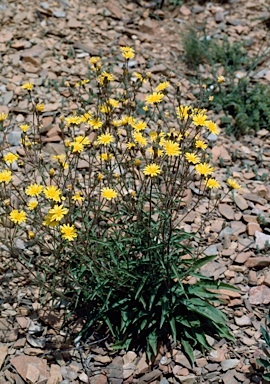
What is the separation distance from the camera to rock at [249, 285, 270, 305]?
3.77 meters

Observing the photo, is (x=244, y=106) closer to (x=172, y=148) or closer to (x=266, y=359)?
(x=172, y=148)

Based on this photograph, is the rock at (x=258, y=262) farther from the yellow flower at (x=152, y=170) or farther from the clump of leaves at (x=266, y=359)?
the yellow flower at (x=152, y=170)

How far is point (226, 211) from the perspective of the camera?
173 inches

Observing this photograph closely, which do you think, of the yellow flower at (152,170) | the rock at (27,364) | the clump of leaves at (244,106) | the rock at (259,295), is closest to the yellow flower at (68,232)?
the yellow flower at (152,170)

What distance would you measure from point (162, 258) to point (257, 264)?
39.5 inches

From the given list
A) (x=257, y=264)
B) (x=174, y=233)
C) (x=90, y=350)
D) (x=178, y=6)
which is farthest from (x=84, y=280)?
(x=178, y=6)

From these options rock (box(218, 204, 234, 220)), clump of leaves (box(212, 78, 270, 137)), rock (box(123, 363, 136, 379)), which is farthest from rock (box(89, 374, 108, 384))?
clump of leaves (box(212, 78, 270, 137))

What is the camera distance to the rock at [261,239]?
13.4ft

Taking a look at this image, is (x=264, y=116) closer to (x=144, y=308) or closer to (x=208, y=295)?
(x=208, y=295)

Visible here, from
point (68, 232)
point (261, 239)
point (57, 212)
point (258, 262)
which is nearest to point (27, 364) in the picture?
point (68, 232)

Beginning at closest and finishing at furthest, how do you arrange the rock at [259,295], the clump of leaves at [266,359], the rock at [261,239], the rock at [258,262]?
1. the clump of leaves at [266,359]
2. the rock at [259,295]
3. the rock at [258,262]
4. the rock at [261,239]

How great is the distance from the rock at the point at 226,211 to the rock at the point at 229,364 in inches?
48.9

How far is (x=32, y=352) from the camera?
3496 millimetres

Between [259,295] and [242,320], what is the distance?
0.24 m
